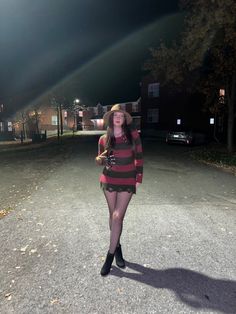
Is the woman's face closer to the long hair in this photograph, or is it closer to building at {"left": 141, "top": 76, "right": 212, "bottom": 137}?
the long hair

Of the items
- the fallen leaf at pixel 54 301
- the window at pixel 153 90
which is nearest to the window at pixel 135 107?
the window at pixel 153 90

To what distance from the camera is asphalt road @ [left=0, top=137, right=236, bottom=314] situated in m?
3.40

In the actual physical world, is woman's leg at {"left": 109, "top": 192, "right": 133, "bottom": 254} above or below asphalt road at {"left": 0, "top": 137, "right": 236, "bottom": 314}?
above

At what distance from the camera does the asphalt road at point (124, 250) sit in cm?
340

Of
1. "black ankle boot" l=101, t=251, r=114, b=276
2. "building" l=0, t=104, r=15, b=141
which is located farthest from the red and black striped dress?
"building" l=0, t=104, r=15, b=141

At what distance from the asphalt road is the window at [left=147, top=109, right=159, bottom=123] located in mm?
33907

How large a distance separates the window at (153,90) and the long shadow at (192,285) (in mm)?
39448

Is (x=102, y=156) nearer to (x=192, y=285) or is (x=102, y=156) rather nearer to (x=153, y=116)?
(x=192, y=285)

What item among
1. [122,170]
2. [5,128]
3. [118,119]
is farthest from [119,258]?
[5,128]

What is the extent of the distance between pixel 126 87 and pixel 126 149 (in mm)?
56844

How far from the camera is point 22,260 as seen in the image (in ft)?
14.3

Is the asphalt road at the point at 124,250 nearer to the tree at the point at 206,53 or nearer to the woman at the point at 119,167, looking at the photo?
the woman at the point at 119,167

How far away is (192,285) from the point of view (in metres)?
3.73

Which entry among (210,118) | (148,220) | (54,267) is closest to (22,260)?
(54,267)
